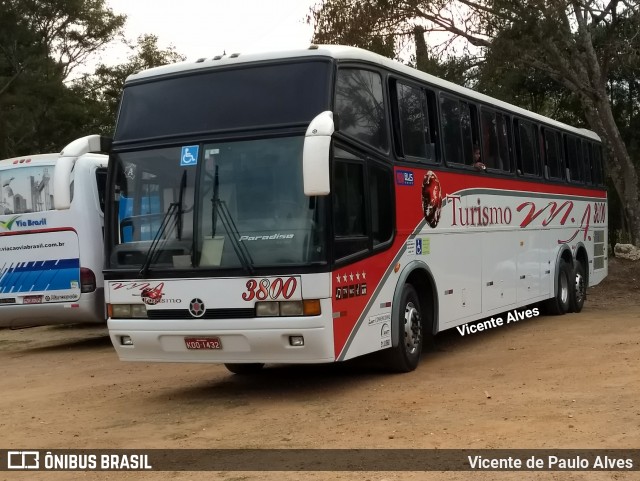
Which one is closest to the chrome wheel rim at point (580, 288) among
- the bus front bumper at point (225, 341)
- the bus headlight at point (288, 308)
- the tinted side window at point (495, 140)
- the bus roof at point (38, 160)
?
the tinted side window at point (495, 140)

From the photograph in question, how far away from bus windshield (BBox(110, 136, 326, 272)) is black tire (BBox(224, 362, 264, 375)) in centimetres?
239

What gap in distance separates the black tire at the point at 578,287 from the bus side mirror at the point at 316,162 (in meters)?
10.8

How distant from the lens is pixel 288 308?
30.3 feet

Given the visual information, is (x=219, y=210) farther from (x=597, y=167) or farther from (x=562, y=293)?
(x=597, y=167)

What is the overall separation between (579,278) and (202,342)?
11.1m

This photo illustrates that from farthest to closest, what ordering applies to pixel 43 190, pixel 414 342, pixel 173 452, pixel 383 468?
pixel 43 190 → pixel 414 342 → pixel 173 452 → pixel 383 468

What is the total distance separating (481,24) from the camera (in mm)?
25594

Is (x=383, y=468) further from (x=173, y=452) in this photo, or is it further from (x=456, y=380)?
(x=456, y=380)

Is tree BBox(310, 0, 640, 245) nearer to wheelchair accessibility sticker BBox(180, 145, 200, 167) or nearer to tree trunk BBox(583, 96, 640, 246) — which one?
tree trunk BBox(583, 96, 640, 246)

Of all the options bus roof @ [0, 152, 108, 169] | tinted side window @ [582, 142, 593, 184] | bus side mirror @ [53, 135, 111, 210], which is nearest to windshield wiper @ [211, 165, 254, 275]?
bus side mirror @ [53, 135, 111, 210]

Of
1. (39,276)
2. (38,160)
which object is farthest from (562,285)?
(38,160)

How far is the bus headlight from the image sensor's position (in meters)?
9.20

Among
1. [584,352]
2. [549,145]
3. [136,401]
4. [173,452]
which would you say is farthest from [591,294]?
[173,452]

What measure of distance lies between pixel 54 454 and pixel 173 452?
3.18ft
